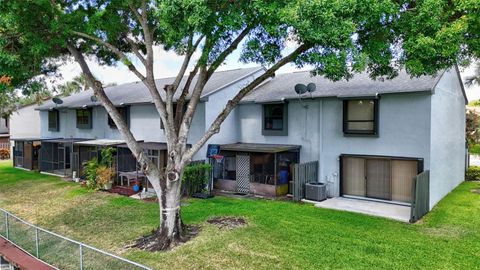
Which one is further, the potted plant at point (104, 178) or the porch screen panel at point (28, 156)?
the porch screen panel at point (28, 156)

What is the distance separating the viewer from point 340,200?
1627 centimetres

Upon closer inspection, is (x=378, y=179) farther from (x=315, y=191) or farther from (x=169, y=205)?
(x=169, y=205)

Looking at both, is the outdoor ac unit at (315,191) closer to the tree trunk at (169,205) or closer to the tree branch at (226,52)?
the tree trunk at (169,205)

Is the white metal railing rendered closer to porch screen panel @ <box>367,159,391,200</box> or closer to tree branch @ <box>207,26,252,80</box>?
tree branch @ <box>207,26,252,80</box>

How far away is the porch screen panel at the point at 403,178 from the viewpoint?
15.1 meters

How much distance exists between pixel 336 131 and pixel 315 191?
324 cm

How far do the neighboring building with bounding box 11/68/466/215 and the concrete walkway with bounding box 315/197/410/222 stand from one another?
66 cm

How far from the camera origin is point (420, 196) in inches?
525

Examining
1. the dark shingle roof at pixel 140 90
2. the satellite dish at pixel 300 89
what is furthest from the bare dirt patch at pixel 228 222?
the dark shingle roof at pixel 140 90

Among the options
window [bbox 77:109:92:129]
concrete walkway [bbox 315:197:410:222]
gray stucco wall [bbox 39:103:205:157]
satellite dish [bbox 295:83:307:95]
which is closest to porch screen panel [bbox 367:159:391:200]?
concrete walkway [bbox 315:197:410:222]

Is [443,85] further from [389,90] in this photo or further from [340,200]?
[340,200]

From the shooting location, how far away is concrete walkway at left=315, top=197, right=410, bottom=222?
538 inches

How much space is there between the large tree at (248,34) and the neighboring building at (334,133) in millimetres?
5338

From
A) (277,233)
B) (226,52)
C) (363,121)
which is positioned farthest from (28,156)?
(363,121)
